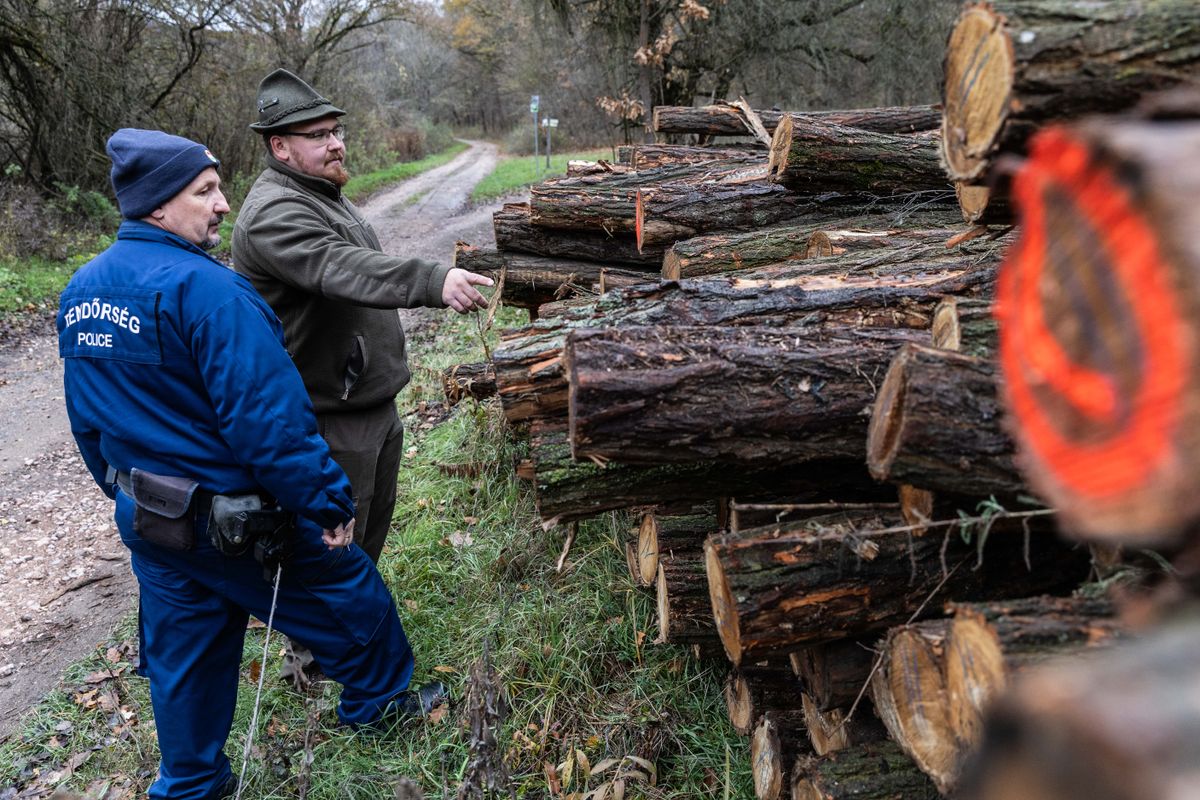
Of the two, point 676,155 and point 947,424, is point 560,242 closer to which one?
point 676,155

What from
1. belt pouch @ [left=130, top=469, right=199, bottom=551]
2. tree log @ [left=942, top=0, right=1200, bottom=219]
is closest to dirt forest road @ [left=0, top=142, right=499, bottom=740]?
belt pouch @ [left=130, top=469, right=199, bottom=551]

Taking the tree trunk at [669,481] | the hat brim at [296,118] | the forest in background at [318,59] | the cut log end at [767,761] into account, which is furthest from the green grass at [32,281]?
the cut log end at [767,761]

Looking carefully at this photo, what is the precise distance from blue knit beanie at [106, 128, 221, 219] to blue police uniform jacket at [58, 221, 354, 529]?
8cm

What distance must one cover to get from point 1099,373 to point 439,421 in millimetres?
5882

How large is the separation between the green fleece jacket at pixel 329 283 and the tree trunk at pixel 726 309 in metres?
0.89

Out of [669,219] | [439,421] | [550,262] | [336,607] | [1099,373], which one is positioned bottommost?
[439,421]

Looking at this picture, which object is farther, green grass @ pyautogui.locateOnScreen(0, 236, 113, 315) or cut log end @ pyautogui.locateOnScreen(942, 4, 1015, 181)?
green grass @ pyautogui.locateOnScreen(0, 236, 113, 315)

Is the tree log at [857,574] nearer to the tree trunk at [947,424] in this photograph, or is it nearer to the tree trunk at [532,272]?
the tree trunk at [947,424]

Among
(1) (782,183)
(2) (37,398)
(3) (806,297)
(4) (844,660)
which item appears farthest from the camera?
(2) (37,398)

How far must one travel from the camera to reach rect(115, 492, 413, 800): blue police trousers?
2.82m

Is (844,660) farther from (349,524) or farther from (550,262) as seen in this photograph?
(550,262)

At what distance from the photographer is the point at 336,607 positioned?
3068 millimetres

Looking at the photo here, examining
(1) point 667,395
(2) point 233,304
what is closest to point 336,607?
(2) point 233,304

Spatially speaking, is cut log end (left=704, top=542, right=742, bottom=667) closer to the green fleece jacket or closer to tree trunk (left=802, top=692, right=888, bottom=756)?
tree trunk (left=802, top=692, right=888, bottom=756)
